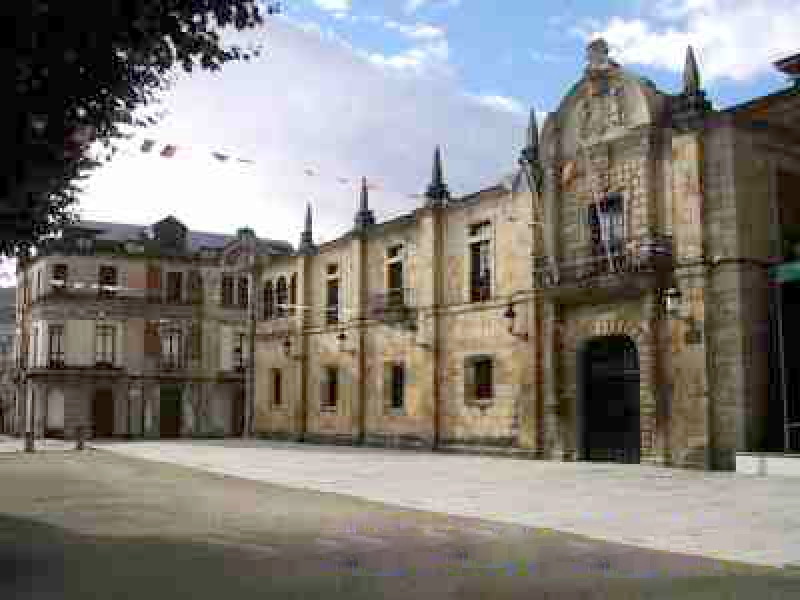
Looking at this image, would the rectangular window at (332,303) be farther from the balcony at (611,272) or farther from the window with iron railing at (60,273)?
the window with iron railing at (60,273)

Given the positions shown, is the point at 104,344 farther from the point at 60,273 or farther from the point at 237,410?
the point at 237,410

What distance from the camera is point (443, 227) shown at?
2883 centimetres

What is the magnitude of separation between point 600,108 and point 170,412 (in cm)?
3358

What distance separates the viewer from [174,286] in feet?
162

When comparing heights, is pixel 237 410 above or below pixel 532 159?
below

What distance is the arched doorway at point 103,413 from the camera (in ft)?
151

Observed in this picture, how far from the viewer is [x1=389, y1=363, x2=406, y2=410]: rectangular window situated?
30.6 metres

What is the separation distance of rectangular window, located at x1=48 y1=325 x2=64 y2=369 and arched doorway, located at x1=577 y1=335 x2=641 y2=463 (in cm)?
3179

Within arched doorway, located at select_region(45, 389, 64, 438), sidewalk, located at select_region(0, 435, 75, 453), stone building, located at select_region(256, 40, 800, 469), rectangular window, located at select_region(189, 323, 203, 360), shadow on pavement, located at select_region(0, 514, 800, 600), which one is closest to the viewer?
shadow on pavement, located at select_region(0, 514, 800, 600)

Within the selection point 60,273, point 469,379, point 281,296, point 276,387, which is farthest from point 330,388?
point 60,273

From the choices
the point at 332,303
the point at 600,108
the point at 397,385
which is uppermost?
the point at 600,108

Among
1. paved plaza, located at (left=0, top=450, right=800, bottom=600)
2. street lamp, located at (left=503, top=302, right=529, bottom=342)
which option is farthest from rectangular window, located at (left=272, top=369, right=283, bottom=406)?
paved plaza, located at (left=0, top=450, right=800, bottom=600)

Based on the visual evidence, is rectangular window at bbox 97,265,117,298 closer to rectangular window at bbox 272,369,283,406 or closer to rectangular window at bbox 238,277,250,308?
rectangular window at bbox 238,277,250,308

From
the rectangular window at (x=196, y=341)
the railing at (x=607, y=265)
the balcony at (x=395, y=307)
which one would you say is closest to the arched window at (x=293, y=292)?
the balcony at (x=395, y=307)
